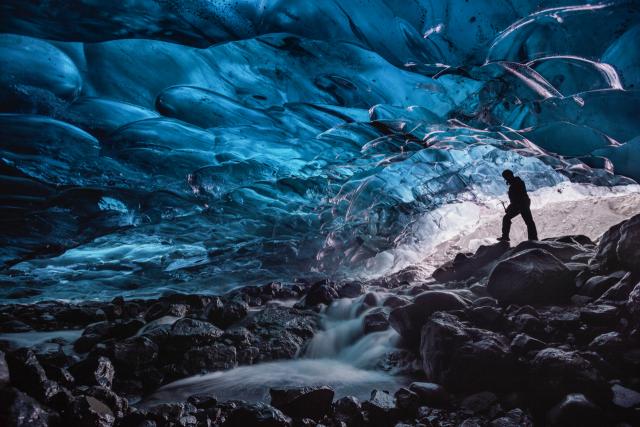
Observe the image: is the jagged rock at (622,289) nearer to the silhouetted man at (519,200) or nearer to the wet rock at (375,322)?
the wet rock at (375,322)

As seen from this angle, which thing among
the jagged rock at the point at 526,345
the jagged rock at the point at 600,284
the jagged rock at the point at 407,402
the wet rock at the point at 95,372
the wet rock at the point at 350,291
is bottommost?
the wet rock at the point at 350,291

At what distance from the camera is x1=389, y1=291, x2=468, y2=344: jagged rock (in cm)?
407

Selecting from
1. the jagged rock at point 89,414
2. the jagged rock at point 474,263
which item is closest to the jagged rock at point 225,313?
the jagged rock at point 89,414

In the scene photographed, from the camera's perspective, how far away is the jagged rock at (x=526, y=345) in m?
2.93

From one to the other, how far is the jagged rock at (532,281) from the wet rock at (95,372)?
158 inches

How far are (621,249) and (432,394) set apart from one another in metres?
2.45

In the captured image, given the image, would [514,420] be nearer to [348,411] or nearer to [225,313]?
[348,411]

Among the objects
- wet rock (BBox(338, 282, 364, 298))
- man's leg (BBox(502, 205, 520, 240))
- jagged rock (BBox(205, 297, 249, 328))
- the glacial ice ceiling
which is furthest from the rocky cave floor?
the glacial ice ceiling

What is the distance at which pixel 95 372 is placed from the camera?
357 cm

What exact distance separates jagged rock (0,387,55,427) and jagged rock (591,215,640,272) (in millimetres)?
4632

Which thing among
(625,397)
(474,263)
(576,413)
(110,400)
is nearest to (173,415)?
(110,400)

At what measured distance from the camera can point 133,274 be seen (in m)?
13.0

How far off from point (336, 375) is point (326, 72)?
21.9ft

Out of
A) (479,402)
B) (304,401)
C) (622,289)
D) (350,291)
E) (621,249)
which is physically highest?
(621,249)
